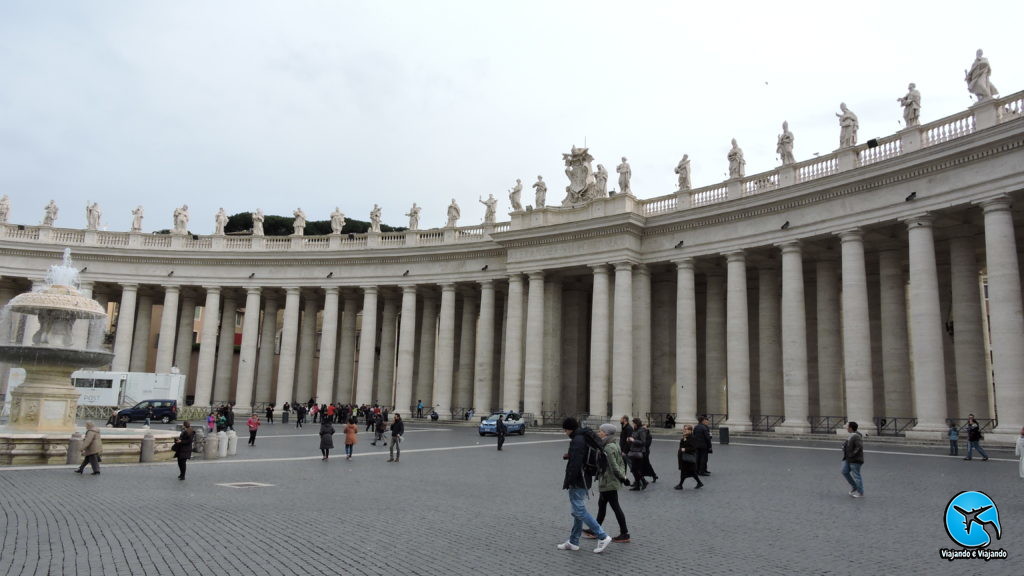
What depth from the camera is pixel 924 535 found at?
11.4 meters

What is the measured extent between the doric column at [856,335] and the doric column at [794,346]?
93.2 inches

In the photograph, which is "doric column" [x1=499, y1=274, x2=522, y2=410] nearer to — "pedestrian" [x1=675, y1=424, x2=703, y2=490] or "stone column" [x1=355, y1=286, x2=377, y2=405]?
"stone column" [x1=355, y1=286, x2=377, y2=405]

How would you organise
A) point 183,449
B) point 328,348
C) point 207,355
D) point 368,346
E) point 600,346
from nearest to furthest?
point 183,449 → point 600,346 → point 328,348 → point 368,346 → point 207,355

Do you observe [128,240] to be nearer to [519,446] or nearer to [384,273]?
[384,273]

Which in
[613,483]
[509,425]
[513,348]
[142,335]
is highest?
[142,335]

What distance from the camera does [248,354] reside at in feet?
184

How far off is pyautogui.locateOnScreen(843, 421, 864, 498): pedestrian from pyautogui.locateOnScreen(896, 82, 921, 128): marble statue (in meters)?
23.0

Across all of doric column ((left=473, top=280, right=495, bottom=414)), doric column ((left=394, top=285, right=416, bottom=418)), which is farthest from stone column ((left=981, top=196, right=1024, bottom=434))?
doric column ((left=394, top=285, right=416, bottom=418))

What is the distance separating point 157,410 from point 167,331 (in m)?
11.7

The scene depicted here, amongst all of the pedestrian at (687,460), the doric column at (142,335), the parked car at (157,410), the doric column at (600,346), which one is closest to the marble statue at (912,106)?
the doric column at (600,346)

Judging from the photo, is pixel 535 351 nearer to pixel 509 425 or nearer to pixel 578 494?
pixel 509 425

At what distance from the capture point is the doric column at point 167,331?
184 feet

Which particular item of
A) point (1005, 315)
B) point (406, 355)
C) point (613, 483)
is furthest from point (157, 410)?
point (1005, 315)

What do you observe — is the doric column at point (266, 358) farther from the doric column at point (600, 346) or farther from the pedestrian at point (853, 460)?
the pedestrian at point (853, 460)
